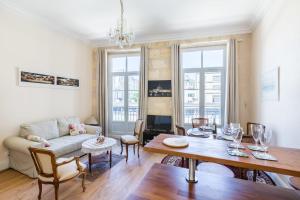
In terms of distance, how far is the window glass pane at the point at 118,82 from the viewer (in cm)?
564

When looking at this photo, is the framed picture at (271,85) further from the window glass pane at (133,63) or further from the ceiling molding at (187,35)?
the window glass pane at (133,63)

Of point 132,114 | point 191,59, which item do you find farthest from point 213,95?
point 132,114

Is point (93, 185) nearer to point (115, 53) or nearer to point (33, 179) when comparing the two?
point (33, 179)

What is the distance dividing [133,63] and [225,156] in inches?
185

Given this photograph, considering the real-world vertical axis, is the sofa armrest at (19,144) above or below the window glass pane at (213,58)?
below

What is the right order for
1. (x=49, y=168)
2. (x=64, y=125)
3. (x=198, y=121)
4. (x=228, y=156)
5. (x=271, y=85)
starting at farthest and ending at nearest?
(x=198, y=121), (x=64, y=125), (x=271, y=85), (x=49, y=168), (x=228, y=156)

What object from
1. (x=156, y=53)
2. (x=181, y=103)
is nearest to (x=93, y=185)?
(x=181, y=103)

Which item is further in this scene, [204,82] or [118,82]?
[118,82]

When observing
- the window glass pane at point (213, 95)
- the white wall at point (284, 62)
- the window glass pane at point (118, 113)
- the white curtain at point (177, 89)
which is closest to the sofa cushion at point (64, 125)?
the window glass pane at point (118, 113)

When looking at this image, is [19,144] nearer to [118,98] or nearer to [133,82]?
[118,98]

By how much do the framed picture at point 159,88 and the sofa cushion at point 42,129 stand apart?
268cm

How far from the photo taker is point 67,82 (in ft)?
15.4

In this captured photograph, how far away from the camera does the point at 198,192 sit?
1318mm

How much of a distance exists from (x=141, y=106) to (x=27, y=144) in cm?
293
